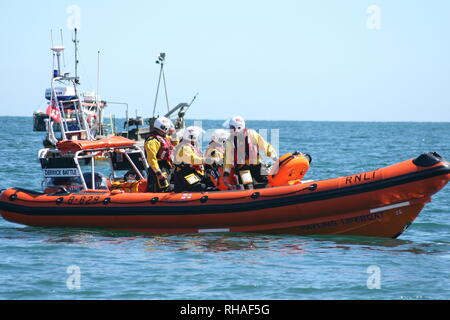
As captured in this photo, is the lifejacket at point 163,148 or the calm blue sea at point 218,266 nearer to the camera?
the calm blue sea at point 218,266

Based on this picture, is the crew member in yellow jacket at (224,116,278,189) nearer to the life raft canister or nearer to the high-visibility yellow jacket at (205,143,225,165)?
the life raft canister

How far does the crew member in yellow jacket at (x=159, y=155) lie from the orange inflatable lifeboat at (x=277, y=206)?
0.97 ft

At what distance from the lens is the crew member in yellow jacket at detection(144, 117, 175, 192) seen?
11.0 m

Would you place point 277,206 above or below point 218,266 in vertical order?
above

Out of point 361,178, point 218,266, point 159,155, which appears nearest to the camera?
point 218,266

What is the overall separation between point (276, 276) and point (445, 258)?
7.54ft

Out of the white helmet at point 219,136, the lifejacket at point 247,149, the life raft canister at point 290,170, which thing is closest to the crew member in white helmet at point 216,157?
the white helmet at point 219,136

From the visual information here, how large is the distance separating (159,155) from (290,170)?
1915 mm

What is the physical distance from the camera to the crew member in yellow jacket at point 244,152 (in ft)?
34.4

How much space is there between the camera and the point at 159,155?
439 inches

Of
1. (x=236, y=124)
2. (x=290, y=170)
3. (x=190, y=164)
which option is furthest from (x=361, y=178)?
(x=190, y=164)

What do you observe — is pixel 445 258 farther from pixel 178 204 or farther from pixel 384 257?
pixel 178 204

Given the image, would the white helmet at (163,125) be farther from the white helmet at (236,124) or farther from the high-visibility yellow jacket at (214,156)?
the white helmet at (236,124)
